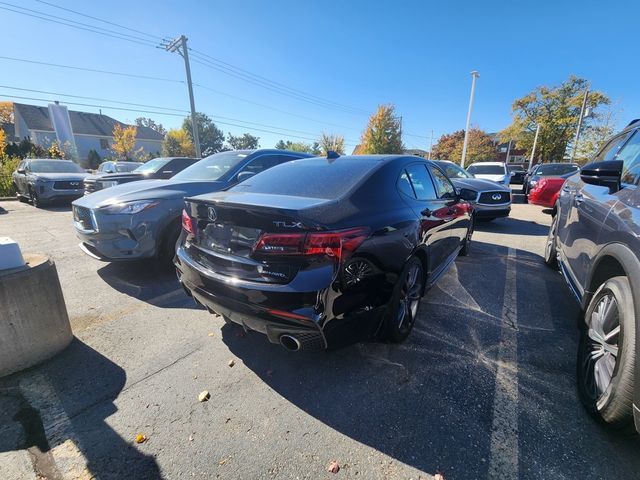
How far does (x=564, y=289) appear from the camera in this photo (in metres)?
4.08

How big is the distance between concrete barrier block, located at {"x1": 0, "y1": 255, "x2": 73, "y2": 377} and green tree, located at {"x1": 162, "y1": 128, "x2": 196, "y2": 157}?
183ft

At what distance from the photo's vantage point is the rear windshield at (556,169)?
12734 mm

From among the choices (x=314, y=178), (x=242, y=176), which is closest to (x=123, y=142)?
(x=242, y=176)

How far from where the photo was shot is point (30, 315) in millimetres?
2383

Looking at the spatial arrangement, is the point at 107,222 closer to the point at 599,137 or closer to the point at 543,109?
the point at 599,137

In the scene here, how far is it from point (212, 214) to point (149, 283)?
242 cm

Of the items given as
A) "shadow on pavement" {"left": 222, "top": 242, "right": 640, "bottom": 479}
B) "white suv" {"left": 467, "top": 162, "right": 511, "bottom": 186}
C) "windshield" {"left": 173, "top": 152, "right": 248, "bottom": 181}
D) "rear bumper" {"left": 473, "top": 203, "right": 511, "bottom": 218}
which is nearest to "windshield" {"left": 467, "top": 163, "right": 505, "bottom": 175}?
"white suv" {"left": 467, "top": 162, "right": 511, "bottom": 186}

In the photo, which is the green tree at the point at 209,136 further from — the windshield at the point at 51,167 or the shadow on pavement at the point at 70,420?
the shadow on pavement at the point at 70,420

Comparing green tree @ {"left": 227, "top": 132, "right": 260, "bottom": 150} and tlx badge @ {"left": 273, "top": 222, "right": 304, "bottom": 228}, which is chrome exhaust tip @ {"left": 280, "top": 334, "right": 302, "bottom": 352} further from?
green tree @ {"left": 227, "top": 132, "right": 260, "bottom": 150}

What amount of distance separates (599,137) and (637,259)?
33.2 meters

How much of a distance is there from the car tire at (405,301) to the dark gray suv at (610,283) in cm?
126

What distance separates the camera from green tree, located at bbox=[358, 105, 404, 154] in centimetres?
3422

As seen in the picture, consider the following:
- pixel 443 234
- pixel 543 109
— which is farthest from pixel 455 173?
pixel 543 109

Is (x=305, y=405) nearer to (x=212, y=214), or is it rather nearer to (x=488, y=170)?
(x=212, y=214)
